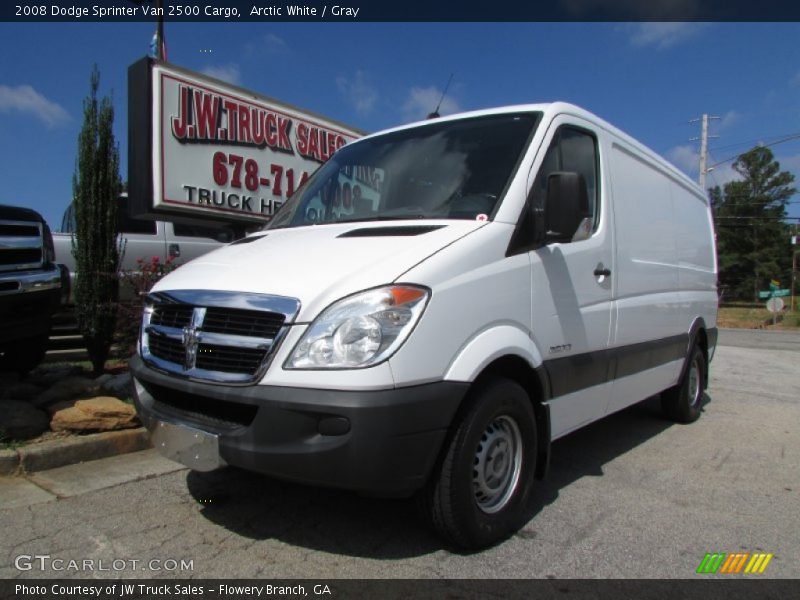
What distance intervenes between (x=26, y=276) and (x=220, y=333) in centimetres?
275

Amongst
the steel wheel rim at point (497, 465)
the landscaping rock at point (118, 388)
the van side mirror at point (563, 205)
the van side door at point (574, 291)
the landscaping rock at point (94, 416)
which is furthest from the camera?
the landscaping rock at point (118, 388)

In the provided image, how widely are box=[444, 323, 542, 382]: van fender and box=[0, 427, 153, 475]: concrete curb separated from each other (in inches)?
88.7

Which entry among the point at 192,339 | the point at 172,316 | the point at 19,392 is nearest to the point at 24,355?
the point at 19,392

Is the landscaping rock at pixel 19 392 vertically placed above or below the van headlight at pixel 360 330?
below

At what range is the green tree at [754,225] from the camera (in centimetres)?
5628

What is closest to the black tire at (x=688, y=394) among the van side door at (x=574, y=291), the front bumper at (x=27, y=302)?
the van side door at (x=574, y=291)

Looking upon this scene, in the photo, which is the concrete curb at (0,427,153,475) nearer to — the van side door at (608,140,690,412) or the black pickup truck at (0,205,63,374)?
the black pickup truck at (0,205,63,374)

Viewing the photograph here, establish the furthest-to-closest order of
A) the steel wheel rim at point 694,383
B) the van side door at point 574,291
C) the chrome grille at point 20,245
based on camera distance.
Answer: the steel wheel rim at point 694,383 < the chrome grille at point 20,245 < the van side door at point 574,291

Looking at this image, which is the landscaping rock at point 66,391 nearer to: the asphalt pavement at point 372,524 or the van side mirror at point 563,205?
the asphalt pavement at point 372,524

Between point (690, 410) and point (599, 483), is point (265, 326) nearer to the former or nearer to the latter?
point (599, 483)

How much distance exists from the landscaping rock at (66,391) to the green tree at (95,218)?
2.80 feet

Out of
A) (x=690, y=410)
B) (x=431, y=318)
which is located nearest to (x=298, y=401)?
(x=431, y=318)

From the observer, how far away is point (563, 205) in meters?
3.15

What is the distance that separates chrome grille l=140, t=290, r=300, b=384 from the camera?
263cm
